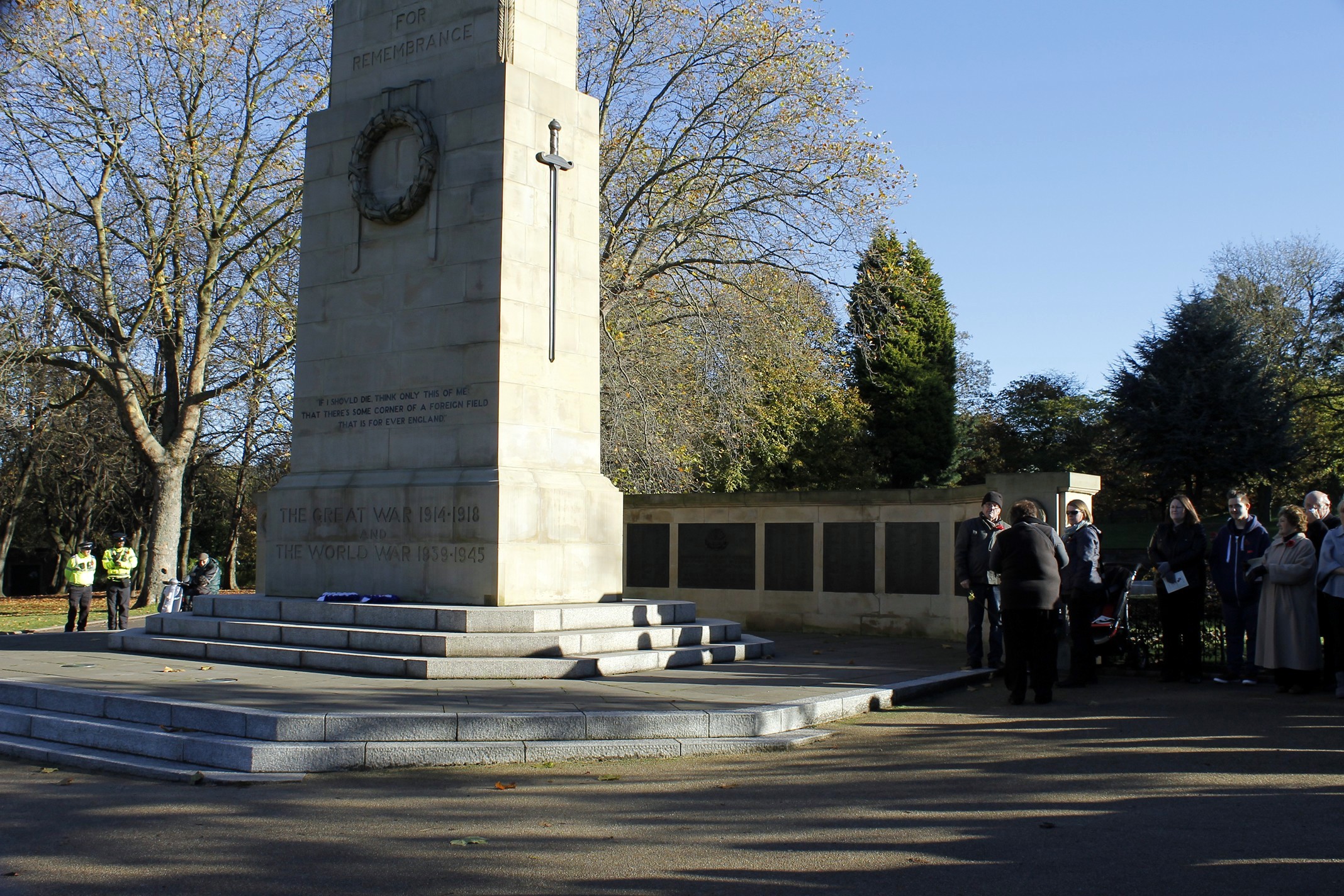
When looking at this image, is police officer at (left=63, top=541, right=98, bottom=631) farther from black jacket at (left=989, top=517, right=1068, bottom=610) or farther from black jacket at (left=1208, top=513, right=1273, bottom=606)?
black jacket at (left=1208, top=513, right=1273, bottom=606)

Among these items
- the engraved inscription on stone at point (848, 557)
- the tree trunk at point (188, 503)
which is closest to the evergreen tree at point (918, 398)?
the tree trunk at point (188, 503)

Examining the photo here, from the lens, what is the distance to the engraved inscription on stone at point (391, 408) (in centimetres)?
1195

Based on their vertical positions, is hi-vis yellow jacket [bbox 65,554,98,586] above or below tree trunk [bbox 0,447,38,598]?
below

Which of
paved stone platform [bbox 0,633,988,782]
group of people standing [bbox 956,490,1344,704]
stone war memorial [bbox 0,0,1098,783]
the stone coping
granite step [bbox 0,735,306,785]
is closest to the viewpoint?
granite step [bbox 0,735,306,785]

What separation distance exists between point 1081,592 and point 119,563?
14854mm

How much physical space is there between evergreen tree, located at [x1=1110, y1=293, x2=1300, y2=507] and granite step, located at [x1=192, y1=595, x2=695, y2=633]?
2855cm

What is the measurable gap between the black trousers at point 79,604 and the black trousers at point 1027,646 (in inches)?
573

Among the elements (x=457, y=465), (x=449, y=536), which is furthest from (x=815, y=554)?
(x=449, y=536)

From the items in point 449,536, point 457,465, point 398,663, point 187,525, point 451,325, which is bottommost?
point 398,663

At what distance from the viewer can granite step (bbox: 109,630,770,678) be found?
979 centimetres

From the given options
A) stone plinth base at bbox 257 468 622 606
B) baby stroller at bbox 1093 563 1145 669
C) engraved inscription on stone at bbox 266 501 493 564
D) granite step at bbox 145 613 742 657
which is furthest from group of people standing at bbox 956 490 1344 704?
engraved inscription on stone at bbox 266 501 493 564

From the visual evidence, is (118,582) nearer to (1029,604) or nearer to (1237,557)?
(1029,604)

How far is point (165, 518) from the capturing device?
2666 centimetres

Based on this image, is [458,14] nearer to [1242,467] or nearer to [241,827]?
[241,827]
